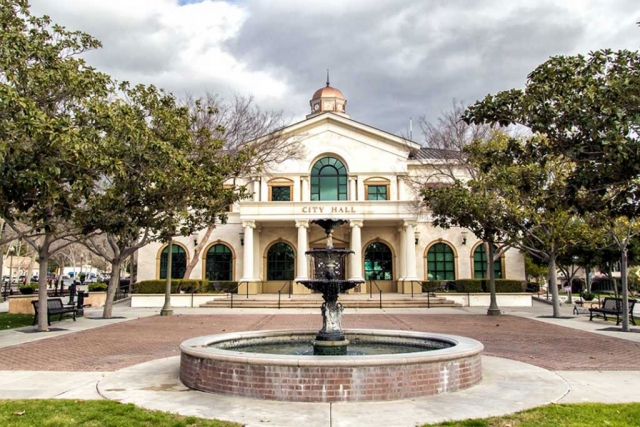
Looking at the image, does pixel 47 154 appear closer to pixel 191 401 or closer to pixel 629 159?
pixel 191 401

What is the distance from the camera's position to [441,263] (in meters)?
35.8

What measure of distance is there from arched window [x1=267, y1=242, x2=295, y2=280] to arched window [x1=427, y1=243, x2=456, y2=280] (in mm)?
9072

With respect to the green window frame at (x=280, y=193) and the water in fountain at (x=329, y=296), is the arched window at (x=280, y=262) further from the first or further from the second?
the water in fountain at (x=329, y=296)

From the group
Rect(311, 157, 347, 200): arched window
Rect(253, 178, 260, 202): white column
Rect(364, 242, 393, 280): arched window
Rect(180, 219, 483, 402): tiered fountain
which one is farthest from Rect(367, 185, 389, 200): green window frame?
Rect(180, 219, 483, 402): tiered fountain

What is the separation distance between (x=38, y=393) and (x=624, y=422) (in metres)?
8.12

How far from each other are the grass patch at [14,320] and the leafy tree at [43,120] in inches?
197

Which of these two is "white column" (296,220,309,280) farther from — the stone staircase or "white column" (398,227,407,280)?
"white column" (398,227,407,280)

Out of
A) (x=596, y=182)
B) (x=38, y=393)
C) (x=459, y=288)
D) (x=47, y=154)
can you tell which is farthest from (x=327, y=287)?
(x=459, y=288)

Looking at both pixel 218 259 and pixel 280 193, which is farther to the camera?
pixel 218 259

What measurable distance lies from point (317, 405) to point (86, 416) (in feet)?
9.70

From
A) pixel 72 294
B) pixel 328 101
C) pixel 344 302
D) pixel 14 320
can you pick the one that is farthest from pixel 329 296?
pixel 328 101

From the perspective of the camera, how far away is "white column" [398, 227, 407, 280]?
33.0 m

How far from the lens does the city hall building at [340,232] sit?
3497 centimetres

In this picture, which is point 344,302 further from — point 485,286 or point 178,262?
point 178,262
